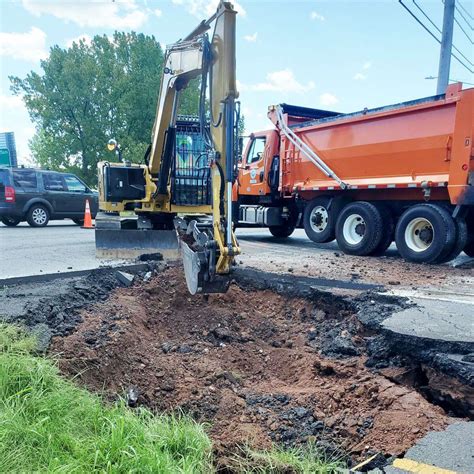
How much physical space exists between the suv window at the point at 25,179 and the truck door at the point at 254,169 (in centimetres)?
718

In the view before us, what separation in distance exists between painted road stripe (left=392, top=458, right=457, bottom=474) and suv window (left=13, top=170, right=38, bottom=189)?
1430 centimetres

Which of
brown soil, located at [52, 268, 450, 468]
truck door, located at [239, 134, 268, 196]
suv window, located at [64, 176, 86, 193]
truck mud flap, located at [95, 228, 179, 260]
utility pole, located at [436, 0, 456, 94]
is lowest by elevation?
brown soil, located at [52, 268, 450, 468]

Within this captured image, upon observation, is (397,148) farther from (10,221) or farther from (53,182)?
(10,221)

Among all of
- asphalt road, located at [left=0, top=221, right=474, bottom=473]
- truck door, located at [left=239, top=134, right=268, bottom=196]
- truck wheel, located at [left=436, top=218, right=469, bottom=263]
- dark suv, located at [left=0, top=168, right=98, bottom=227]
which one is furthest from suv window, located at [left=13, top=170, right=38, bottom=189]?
truck wheel, located at [left=436, top=218, right=469, bottom=263]

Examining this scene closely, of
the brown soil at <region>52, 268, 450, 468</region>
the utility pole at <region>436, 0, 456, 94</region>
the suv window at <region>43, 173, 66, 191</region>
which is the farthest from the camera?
the suv window at <region>43, 173, 66, 191</region>

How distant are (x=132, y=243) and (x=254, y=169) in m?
4.85

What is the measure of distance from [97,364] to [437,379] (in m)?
2.68

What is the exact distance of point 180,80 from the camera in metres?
6.87

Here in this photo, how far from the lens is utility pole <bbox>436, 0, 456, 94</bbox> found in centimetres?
1156

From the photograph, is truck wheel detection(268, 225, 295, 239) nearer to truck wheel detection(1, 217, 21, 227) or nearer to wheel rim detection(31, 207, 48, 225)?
wheel rim detection(31, 207, 48, 225)

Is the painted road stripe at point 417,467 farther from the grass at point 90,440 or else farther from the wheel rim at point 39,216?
the wheel rim at point 39,216

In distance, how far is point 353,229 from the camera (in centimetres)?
908

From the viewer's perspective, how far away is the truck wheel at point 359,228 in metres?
8.48

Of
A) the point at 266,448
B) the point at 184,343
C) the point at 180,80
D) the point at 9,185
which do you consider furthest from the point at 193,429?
the point at 9,185
